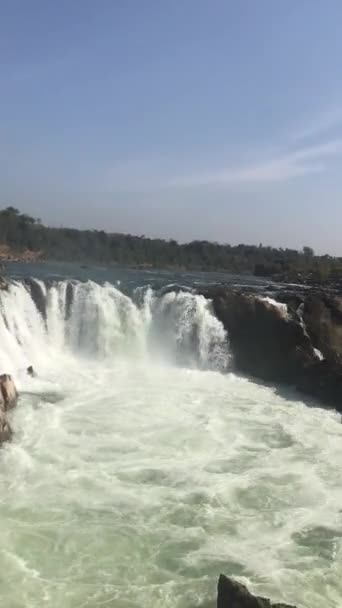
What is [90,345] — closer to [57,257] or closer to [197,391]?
[197,391]

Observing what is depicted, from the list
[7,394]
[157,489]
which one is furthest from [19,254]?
[157,489]

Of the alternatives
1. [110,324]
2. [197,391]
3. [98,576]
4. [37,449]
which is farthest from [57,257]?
[98,576]

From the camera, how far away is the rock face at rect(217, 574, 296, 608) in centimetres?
574

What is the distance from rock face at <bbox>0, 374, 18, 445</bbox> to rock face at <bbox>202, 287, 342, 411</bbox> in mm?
9558

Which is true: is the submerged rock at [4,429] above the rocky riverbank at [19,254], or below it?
below

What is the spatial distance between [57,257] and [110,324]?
43442 millimetres

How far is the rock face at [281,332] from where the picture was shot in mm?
19878

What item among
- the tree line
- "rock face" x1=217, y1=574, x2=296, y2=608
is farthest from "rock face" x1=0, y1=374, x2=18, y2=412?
the tree line

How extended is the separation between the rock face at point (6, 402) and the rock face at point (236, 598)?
244 inches

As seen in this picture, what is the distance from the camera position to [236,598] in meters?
5.89

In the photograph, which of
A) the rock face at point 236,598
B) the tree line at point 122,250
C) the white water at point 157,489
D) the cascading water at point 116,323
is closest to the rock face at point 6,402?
the white water at point 157,489

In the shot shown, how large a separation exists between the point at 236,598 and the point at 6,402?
788 cm

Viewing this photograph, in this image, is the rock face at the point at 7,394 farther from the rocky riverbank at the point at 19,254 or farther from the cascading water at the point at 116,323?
the rocky riverbank at the point at 19,254

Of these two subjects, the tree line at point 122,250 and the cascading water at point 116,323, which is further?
the tree line at point 122,250
